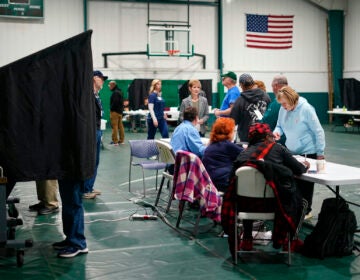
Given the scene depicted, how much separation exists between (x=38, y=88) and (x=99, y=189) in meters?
3.46

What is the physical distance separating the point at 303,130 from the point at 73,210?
91.2 inches

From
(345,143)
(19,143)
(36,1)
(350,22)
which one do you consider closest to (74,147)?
(19,143)

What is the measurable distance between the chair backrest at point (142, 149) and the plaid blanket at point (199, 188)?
2.29 meters

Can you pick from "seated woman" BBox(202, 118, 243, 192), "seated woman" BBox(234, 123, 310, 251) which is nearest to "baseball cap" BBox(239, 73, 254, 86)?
"seated woman" BBox(202, 118, 243, 192)

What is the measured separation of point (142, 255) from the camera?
4281 mm

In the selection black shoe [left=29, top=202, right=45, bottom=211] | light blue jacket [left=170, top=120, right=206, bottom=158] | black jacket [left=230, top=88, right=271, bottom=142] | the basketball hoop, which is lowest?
black shoe [left=29, top=202, right=45, bottom=211]

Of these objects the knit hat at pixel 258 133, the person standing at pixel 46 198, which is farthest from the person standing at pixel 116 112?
the knit hat at pixel 258 133

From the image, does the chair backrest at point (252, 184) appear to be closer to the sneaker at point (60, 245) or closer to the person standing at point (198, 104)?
the sneaker at point (60, 245)

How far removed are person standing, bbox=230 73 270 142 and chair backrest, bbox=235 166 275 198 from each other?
7.82 feet

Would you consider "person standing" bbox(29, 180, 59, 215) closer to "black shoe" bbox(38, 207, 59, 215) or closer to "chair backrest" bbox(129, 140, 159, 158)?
"black shoe" bbox(38, 207, 59, 215)

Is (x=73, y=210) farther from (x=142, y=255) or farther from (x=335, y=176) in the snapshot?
(x=335, y=176)

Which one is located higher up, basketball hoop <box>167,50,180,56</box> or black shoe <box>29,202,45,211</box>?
basketball hoop <box>167,50,180,56</box>

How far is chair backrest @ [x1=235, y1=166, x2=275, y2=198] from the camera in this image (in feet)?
12.8

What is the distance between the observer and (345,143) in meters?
13.1
